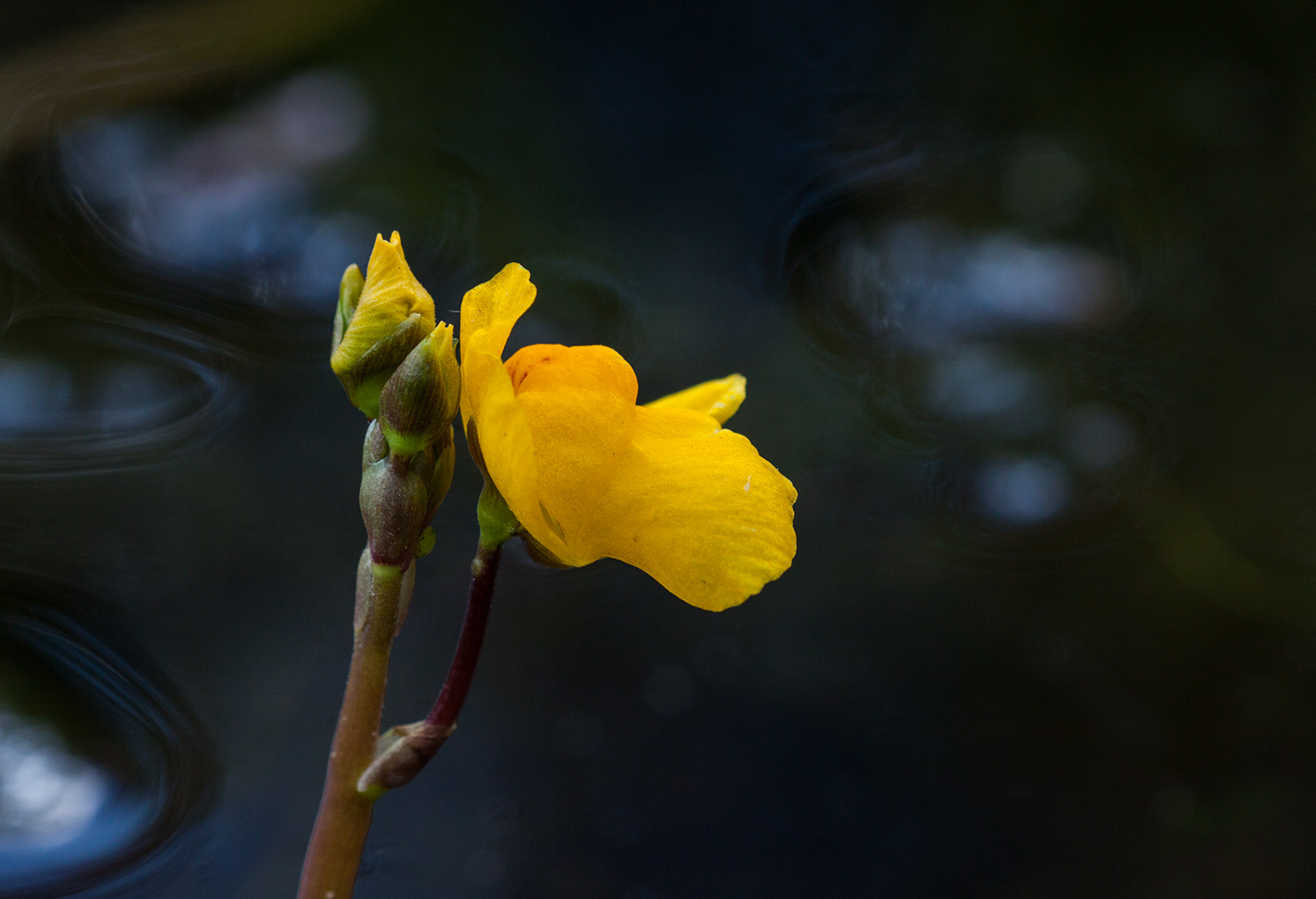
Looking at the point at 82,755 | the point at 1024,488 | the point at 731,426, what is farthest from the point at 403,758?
the point at 1024,488

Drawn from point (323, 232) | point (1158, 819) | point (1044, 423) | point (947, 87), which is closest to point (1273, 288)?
point (1044, 423)

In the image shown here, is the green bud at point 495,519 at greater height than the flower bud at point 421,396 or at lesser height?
lesser

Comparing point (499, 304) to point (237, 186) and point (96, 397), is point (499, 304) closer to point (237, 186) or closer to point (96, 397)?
point (96, 397)

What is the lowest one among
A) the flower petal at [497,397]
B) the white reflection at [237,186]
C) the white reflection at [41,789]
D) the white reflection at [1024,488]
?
the white reflection at [1024,488]

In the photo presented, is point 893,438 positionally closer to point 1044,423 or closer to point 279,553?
point 1044,423

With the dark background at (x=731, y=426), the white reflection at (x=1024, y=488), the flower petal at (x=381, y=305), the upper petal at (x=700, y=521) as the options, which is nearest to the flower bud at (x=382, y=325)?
the flower petal at (x=381, y=305)

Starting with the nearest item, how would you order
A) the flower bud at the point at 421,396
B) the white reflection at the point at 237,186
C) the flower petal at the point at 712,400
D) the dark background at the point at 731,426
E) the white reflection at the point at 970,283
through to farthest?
1. the flower bud at the point at 421,396
2. the flower petal at the point at 712,400
3. the dark background at the point at 731,426
4. the white reflection at the point at 237,186
5. the white reflection at the point at 970,283

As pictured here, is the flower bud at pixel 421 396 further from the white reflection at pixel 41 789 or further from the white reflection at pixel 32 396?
the white reflection at pixel 32 396
